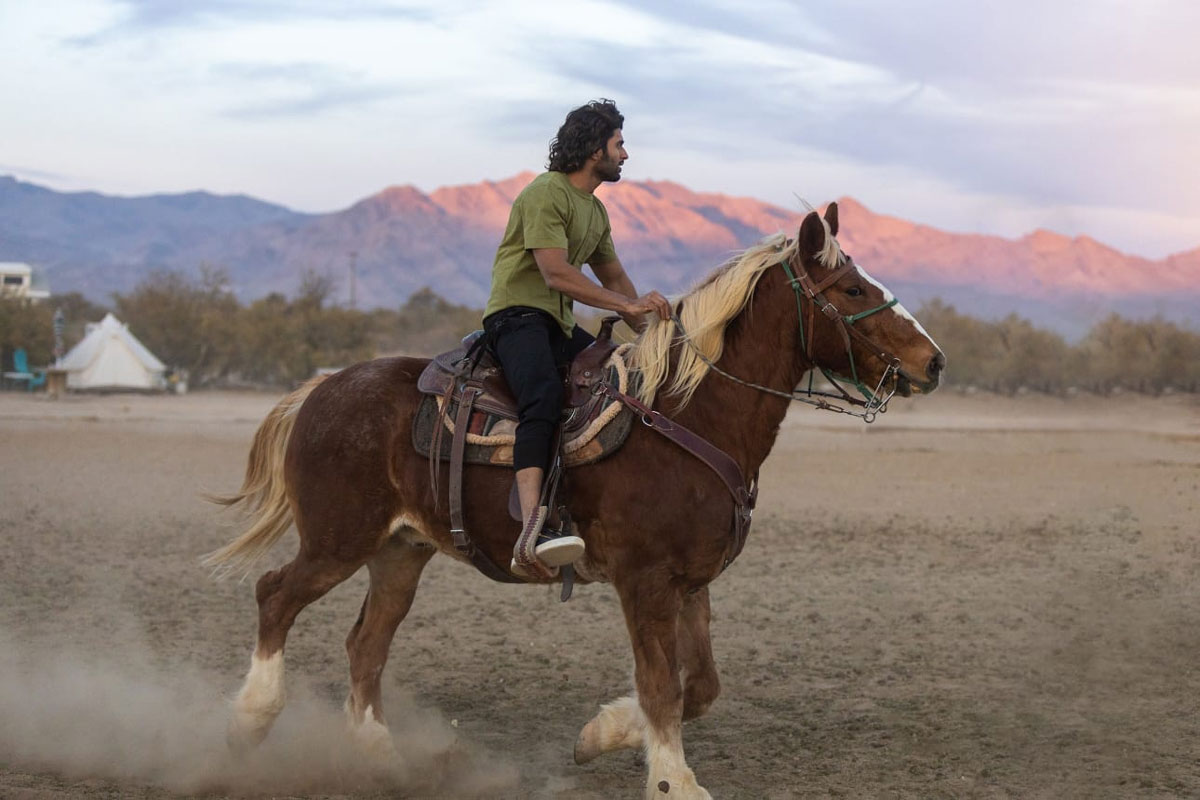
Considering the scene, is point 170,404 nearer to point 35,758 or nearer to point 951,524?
point 951,524

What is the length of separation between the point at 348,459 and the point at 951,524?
32.7 feet

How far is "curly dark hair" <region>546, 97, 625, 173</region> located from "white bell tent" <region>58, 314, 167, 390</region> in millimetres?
38546

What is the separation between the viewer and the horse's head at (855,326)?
207 inches

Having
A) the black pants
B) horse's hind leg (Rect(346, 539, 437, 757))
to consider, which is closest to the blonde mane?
the black pants

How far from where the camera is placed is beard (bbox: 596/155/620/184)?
5.68 meters

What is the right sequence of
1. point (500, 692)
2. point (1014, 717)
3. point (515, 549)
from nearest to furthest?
point (515, 549) < point (1014, 717) < point (500, 692)

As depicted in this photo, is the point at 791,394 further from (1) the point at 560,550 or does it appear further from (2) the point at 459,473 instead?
(2) the point at 459,473

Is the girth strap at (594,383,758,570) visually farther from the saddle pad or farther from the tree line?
the tree line

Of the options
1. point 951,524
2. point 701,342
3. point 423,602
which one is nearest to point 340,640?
point 423,602

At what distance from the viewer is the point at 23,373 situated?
41781mm

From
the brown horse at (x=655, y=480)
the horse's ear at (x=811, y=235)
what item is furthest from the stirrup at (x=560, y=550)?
the horse's ear at (x=811, y=235)

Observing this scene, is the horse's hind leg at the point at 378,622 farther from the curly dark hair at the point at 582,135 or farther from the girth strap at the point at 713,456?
the curly dark hair at the point at 582,135

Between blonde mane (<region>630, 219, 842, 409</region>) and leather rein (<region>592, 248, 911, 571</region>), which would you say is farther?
blonde mane (<region>630, 219, 842, 409</region>)

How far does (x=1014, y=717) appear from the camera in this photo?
6.96 metres
